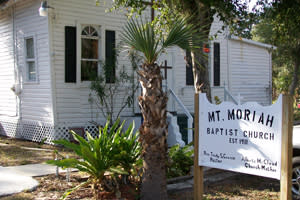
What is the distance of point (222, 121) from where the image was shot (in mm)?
4949

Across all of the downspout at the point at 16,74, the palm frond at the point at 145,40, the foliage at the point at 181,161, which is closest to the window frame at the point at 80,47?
the downspout at the point at 16,74

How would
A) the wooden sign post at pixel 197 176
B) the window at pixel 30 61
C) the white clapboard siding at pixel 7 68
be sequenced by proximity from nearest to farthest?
the wooden sign post at pixel 197 176, the window at pixel 30 61, the white clapboard siding at pixel 7 68

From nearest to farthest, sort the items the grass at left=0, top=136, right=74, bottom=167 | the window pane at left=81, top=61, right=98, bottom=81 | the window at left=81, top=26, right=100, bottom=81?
the grass at left=0, top=136, right=74, bottom=167 → the window pane at left=81, top=61, right=98, bottom=81 → the window at left=81, top=26, right=100, bottom=81

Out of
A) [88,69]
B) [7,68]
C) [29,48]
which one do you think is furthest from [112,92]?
[7,68]

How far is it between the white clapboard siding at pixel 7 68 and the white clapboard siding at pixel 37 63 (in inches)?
20.9

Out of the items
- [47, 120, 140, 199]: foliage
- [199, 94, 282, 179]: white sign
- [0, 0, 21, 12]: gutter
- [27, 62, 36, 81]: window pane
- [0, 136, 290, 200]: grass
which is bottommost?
[0, 136, 290, 200]: grass

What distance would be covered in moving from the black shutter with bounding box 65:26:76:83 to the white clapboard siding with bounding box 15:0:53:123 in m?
0.53

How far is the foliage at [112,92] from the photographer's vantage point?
10.3 m

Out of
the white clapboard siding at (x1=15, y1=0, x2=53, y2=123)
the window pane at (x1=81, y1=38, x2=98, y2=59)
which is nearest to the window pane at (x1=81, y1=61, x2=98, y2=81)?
the window pane at (x1=81, y1=38, x2=98, y2=59)

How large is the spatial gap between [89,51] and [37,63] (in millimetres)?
1581

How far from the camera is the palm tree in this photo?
4.82 meters

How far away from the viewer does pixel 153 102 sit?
15.9ft

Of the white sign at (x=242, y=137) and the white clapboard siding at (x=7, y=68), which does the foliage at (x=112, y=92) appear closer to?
the white clapboard siding at (x=7, y=68)

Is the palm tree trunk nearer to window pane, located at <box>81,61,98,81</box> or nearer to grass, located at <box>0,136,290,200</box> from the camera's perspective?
grass, located at <box>0,136,290,200</box>
